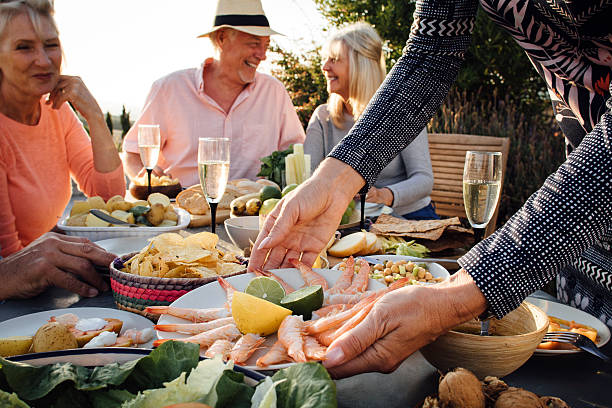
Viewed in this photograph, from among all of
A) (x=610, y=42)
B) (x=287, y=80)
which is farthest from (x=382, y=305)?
(x=287, y=80)

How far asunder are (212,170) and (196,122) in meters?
2.84

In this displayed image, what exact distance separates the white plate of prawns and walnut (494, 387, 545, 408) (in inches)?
10.2

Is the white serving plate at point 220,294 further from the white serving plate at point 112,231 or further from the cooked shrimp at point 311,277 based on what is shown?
the white serving plate at point 112,231

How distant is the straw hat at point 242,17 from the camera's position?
4320 mm

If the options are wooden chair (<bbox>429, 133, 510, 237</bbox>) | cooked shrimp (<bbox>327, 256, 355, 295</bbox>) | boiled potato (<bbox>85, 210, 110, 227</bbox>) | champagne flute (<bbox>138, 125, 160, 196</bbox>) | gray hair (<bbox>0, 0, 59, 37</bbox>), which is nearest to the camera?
cooked shrimp (<bbox>327, 256, 355, 295</bbox>)

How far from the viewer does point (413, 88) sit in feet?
5.06

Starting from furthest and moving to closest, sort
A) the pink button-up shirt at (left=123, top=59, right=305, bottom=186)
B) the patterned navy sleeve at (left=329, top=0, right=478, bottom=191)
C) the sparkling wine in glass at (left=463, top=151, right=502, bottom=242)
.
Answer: the pink button-up shirt at (left=123, top=59, right=305, bottom=186), the sparkling wine in glass at (left=463, top=151, right=502, bottom=242), the patterned navy sleeve at (left=329, top=0, right=478, bottom=191)

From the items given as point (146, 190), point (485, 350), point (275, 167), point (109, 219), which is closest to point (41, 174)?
point (146, 190)

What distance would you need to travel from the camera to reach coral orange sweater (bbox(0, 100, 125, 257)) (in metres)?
2.78

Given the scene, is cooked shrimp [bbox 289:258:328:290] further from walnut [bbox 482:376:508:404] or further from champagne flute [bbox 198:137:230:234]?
champagne flute [bbox 198:137:230:234]

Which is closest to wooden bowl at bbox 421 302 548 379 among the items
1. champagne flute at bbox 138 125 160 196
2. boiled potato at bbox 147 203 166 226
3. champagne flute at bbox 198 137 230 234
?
champagne flute at bbox 198 137 230 234

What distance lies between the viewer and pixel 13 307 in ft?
4.85

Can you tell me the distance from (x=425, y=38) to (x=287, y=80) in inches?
351

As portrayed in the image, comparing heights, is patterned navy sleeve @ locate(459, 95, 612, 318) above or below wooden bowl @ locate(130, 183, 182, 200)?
above
